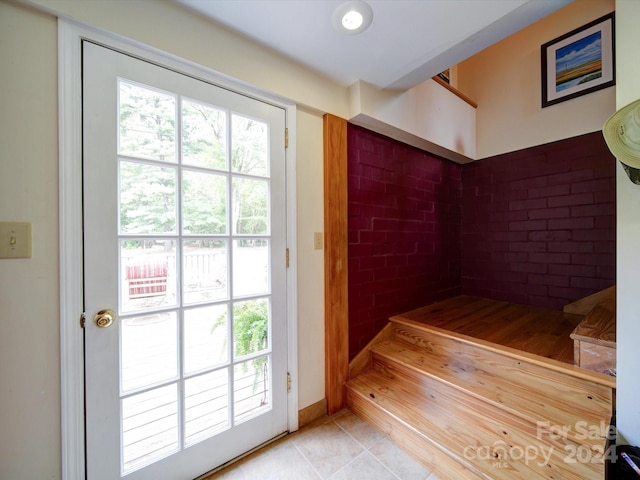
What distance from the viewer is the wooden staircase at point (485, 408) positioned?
1.07 metres

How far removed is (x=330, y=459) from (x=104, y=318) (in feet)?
4.36

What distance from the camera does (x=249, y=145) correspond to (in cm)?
138

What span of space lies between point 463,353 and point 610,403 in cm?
65

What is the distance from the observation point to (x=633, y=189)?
3.20 ft

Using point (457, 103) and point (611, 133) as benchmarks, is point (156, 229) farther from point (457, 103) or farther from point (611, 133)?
point (457, 103)

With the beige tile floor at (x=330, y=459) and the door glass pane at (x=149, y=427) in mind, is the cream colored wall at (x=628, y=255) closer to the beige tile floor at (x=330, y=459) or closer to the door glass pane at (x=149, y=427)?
the beige tile floor at (x=330, y=459)

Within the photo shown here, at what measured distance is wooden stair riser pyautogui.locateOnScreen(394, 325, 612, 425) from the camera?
A: 1.18m

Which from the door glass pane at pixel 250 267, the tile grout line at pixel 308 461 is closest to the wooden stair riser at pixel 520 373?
the tile grout line at pixel 308 461

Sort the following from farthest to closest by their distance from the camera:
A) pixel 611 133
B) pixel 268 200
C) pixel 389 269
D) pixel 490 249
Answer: pixel 490 249 < pixel 389 269 < pixel 268 200 < pixel 611 133

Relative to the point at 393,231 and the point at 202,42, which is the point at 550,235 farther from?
the point at 202,42

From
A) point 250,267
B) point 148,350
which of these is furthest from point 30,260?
point 250,267

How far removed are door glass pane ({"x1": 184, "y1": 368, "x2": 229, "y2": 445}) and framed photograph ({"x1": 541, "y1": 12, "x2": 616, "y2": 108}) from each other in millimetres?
3597

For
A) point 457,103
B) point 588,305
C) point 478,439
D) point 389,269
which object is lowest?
point 478,439

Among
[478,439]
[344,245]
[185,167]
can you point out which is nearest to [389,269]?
[344,245]
